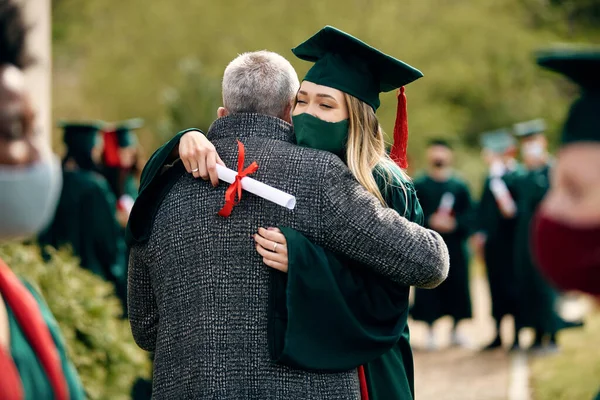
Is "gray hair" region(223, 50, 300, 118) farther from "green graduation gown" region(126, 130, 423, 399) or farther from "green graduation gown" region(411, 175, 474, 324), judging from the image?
"green graduation gown" region(411, 175, 474, 324)

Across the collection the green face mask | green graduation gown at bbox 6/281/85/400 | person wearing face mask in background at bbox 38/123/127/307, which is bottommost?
person wearing face mask in background at bbox 38/123/127/307

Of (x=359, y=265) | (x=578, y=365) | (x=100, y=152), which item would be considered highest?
(x=359, y=265)

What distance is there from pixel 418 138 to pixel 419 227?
77.1 ft

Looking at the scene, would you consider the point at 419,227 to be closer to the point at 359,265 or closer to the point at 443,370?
the point at 359,265

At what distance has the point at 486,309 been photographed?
14.9 metres

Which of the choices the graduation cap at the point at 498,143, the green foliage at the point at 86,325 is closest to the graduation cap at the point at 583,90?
the green foliage at the point at 86,325

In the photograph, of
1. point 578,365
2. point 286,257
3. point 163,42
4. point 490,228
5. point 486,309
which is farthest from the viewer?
point 163,42

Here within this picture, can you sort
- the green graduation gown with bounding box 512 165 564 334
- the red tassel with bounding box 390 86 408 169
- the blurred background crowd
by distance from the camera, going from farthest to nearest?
the green graduation gown with bounding box 512 165 564 334 < the blurred background crowd < the red tassel with bounding box 390 86 408 169

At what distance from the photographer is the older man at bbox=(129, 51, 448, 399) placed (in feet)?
10.4

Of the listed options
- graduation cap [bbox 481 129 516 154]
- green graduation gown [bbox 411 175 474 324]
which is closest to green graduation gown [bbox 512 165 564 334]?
green graduation gown [bbox 411 175 474 324]

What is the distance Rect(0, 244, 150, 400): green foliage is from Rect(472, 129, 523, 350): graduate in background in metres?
6.04

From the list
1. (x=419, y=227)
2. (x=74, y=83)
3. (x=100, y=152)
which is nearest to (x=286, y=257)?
(x=419, y=227)

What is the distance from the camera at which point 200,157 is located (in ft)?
10.7

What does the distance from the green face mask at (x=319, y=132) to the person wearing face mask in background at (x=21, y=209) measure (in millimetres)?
1268
